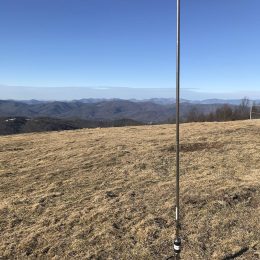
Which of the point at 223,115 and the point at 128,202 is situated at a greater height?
the point at 128,202

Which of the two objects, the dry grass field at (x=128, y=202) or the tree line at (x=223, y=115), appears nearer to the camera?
the dry grass field at (x=128, y=202)

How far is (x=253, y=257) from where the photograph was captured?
6.59 m

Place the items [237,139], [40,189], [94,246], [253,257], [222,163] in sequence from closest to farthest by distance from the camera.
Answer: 1. [253,257]
2. [94,246]
3. [40,189]
4. [222,163]
5. [237,139]

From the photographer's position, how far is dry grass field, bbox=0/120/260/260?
7.06 metres

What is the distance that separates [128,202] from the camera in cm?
893

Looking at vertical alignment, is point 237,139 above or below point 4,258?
above

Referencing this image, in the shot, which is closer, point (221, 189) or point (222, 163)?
point (221, 189)

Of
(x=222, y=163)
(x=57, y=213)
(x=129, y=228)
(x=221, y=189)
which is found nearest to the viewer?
(x=129, y=228)

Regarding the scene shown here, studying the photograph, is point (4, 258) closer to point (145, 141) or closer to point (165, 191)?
point (165, 191)

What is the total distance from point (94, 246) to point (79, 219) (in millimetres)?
1180

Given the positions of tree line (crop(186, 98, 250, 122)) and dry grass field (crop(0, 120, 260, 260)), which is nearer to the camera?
dry grass field (crop(0, 120, 260, 260))

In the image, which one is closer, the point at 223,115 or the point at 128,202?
the point at 128,202

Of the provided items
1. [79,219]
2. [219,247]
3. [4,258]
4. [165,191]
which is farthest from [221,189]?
[4,258]

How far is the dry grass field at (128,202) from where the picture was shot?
7062 millimetres
